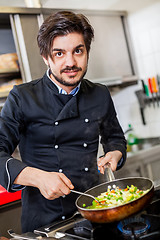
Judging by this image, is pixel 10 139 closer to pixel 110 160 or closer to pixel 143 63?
pixel 110 160

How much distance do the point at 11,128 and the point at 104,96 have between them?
461 mm

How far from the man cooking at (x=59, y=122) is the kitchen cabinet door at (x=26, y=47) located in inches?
45.8

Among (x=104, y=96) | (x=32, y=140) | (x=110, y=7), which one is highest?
(x=110, y=7)

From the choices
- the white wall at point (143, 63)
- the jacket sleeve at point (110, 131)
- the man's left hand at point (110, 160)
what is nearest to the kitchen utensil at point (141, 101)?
the white wall at point (143, 63)

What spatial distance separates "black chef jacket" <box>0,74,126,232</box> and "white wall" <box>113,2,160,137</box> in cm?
176

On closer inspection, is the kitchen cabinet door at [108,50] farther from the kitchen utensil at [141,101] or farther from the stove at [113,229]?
the stove at [113,229]

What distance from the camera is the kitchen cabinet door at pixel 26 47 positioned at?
8.23 feet

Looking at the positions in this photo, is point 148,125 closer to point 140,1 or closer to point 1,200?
point 140,1

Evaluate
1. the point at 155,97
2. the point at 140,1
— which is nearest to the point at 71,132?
the point at 155,97

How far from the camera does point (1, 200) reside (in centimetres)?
201

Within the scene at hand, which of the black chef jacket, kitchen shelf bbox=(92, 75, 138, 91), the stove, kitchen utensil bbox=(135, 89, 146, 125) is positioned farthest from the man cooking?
kitchen utensil bbox=(135, 89, 146, 125)

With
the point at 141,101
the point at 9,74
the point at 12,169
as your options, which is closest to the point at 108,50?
the point at 141,101

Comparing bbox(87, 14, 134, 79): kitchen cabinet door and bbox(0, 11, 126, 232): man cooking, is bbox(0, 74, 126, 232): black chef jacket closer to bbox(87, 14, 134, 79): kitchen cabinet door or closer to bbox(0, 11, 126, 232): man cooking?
bbox(0, 11, 126, 232): man cooking

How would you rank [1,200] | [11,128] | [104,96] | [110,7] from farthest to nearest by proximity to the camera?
[110,7]
[1,200]
[104,96]
[11,128]
